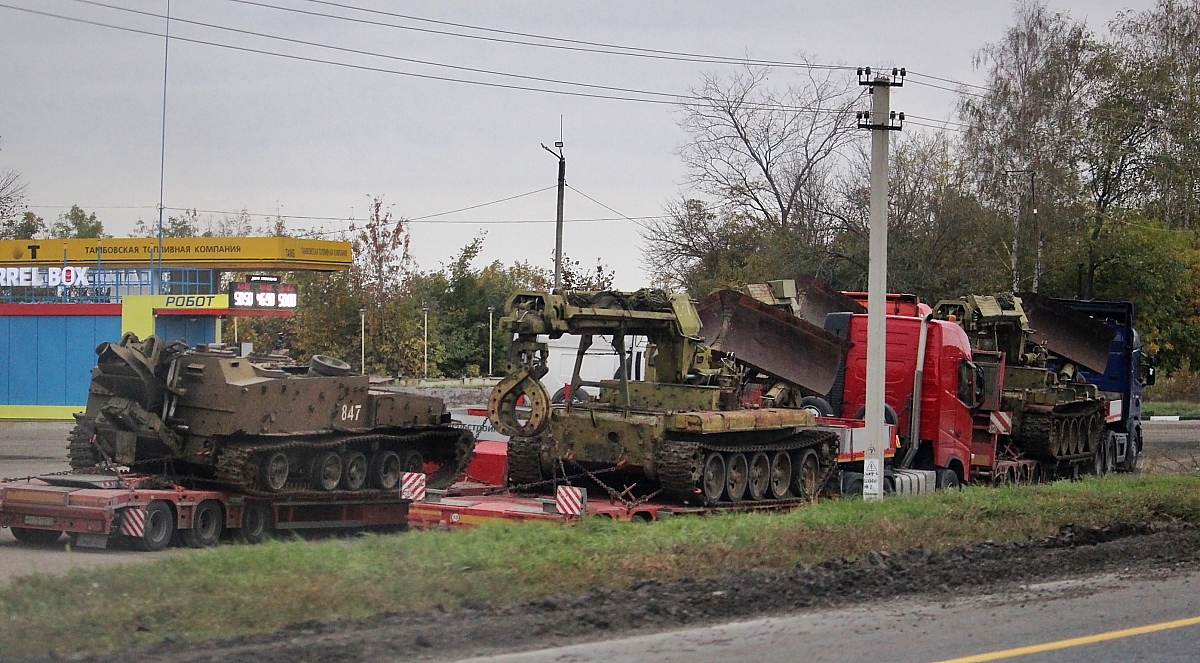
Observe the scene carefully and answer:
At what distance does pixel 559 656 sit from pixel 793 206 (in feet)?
108

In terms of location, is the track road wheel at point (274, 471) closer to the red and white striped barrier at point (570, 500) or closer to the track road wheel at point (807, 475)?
the red and white striped barrier at point (570, 500)

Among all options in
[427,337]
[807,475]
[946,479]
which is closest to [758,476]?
[807,475]

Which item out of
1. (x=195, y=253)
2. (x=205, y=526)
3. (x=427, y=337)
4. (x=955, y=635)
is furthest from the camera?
(x=427, y=337)

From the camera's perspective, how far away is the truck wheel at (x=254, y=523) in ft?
52.2

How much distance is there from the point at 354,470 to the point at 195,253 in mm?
28715

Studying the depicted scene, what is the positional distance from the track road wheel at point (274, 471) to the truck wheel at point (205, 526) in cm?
59

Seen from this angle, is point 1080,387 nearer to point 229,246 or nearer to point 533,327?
point 533,327

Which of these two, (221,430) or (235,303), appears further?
(235,303)

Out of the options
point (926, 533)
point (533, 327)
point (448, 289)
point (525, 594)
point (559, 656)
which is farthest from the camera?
point (448, 289)

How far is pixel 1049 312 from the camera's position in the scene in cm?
2512

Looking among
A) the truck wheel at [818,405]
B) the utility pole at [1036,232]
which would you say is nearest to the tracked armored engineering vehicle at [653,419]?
the truck wheel at [818,405]

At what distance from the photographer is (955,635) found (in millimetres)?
8734

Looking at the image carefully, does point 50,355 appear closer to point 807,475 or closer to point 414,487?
point 414,487

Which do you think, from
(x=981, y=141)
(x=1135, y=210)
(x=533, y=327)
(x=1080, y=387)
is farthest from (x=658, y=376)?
(x=1135, y=210)
